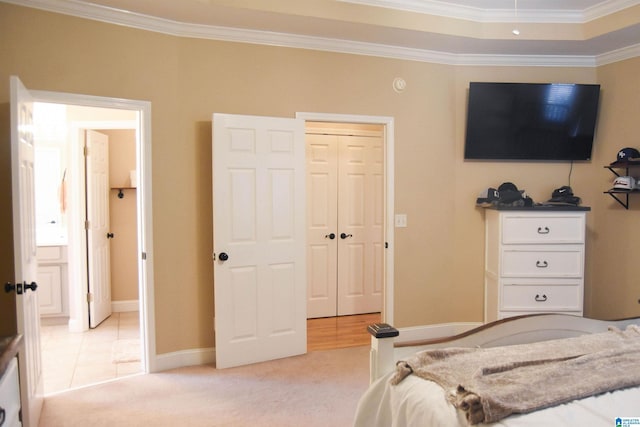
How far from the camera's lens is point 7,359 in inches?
62.0

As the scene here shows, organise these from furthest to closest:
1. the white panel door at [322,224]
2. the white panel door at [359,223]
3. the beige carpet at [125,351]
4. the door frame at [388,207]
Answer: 1. the white panel door at [359,223]
2. the white panel door at [322,224]
3. the door frame at [388,207]
4. the beige carpet at [125,351]

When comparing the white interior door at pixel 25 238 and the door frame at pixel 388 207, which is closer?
the white interior door at pixel 25 238

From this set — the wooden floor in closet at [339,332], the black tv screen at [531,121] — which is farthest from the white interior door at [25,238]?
the black tv screen at [531,121]

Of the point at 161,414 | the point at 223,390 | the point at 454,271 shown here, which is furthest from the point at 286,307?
the point at 454,271

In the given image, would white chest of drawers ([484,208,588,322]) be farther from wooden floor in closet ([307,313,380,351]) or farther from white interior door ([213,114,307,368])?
white interior door ([213,114,307,368])

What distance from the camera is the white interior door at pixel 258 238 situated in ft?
11.2

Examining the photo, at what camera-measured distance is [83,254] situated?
14.8 feet

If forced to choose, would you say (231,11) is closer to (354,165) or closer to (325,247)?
(354,165)

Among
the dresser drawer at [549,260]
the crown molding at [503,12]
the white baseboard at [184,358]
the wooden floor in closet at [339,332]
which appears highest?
the crown molding at [503,12]

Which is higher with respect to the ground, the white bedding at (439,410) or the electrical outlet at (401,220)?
the electrical outlet at (401,220)

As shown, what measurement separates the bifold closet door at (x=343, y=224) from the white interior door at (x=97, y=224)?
7.40 ft

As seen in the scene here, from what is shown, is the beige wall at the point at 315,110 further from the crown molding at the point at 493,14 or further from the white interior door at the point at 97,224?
the white interior door at the point at 97,224

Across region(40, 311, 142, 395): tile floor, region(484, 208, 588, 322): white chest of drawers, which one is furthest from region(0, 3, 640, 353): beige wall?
region(40, 311, 142, 395): tile floor

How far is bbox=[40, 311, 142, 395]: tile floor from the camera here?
3.38 m
